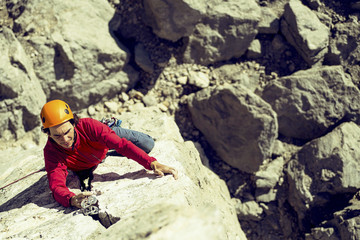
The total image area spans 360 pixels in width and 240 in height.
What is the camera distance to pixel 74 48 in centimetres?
621

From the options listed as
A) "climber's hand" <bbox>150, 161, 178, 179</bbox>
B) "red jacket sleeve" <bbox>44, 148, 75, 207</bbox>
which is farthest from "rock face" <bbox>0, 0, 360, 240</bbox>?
"red jacket sleeve" <bbox>44, 148, 75, 207</bbox>

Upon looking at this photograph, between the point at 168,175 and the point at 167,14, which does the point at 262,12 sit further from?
the point at 168,175

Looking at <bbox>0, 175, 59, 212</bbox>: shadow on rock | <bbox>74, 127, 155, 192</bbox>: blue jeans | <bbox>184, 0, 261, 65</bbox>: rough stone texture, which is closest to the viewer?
<bbox>0, 175, 59, 212</bbox>: shadow on rock

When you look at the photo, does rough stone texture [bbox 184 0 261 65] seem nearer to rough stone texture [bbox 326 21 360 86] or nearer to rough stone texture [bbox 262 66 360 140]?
rough stone texture [bbox 262 66 360 140]

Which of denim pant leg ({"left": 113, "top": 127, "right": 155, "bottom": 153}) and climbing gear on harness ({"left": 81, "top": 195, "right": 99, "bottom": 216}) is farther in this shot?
denim pant leg ({"left": 113, "top": 127, "right": 155, "bottom": 153})

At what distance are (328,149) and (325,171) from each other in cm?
50

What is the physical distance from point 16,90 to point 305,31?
6.91 meters

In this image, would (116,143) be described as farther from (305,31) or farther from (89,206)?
(305,31)

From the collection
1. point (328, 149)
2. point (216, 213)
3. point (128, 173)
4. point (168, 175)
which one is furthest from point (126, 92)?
point (216, 213)

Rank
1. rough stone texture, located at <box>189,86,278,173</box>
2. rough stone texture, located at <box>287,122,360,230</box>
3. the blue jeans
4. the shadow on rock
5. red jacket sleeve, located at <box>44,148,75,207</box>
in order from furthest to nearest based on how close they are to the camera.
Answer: rough stone texture, located at <box>189,86,278,173</box>
rough stone texture, located at <box>287,122,360,230</box>
the blue jeans
the shadow on rock
red jacket sleeve, located at <box>44,148,75,207</box>

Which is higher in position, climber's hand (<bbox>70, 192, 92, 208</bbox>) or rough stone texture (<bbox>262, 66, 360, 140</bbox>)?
climber's hand (<bbox>70, 192, 92, 208</bbox>)

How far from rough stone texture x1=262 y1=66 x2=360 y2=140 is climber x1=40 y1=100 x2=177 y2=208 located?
4.30 m

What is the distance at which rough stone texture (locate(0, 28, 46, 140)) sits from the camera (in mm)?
5691

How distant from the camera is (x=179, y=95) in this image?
24.1ft
